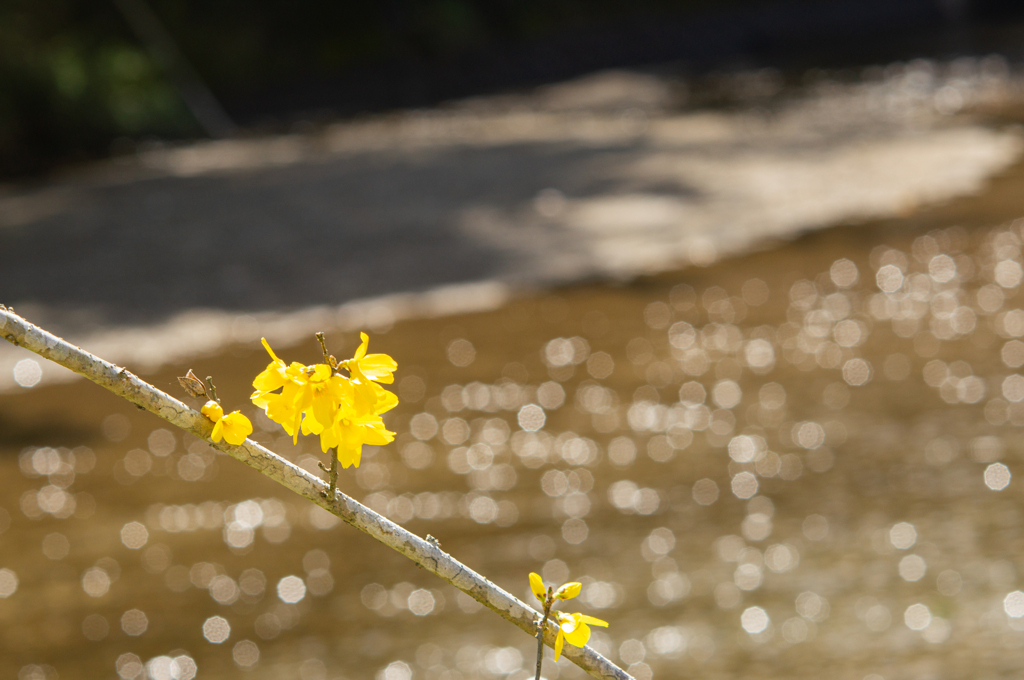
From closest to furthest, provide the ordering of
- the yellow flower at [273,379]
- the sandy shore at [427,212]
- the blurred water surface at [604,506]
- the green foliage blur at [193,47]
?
the yellow flower at [273,379]
the blurred water surface at [604,506]
the sandy shore at [427,212]
the green foliage blur at [193,47]

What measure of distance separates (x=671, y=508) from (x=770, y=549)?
39cm

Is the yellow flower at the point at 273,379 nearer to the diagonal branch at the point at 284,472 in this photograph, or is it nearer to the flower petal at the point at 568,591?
the diagonal branch at the point at 284,472

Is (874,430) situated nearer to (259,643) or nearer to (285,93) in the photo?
(259,643)

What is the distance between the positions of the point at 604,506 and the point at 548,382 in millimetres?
1105

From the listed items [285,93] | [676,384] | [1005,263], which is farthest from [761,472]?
[285,93]

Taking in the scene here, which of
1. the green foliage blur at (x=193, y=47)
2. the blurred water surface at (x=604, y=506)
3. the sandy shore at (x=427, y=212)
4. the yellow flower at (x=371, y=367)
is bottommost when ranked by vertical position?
the yellow flower at (x=371, y=367)

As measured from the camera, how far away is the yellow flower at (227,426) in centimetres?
73

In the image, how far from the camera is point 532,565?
322 cm

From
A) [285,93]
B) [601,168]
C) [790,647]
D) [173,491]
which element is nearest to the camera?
[790,647]

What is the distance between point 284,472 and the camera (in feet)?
2.51

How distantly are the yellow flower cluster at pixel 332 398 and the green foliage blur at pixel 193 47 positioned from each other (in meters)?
11.1

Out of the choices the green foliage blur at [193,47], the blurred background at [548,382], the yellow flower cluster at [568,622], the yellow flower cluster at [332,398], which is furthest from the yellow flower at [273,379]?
the green foliage blur at [193,47]

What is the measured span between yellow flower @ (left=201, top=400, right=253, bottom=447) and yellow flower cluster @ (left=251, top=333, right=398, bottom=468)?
2cm

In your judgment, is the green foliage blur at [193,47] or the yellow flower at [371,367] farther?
the green foliage blur at [193,47]
